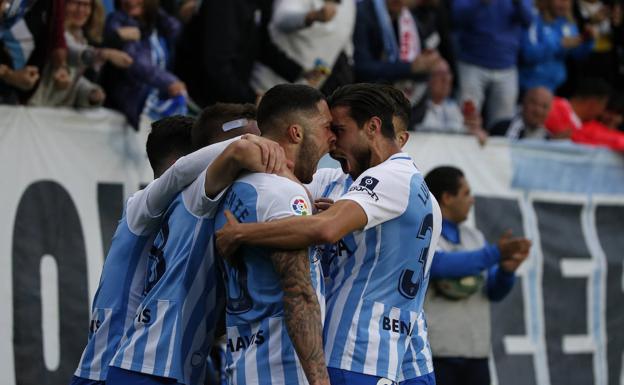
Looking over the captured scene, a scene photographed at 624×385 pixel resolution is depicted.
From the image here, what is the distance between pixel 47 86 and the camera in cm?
848

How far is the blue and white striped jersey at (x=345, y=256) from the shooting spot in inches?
210

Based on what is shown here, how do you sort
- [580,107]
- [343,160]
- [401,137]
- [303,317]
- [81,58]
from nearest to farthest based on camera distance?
[303,317], [343,160], [401,137], [81,58], [580,107]

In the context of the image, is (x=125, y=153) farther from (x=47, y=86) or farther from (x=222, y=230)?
(x=222, y=230)

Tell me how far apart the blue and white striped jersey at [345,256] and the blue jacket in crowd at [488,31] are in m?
6.57

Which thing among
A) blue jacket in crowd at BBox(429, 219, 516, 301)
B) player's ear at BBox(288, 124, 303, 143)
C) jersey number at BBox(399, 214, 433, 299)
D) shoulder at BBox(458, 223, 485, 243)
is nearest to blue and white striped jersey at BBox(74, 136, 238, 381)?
player's ear at BBox(288, 124, 303, 143)

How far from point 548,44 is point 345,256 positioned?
819 cm

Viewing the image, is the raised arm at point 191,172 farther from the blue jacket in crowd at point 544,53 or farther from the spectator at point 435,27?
the blue jacket in crowd at point 544,53

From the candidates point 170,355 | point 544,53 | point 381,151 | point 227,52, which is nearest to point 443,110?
point 544,53

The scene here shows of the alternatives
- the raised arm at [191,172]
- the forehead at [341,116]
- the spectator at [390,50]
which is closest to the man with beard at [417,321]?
the forehead at [341,116]

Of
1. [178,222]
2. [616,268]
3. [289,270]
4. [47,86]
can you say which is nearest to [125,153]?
[47,86]

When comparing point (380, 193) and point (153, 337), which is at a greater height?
point (380, 193)

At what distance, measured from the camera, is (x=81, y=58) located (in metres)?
8.58

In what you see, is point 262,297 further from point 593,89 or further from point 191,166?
point 593,89

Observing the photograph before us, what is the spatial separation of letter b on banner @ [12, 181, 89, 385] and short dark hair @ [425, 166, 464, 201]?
2.44m
